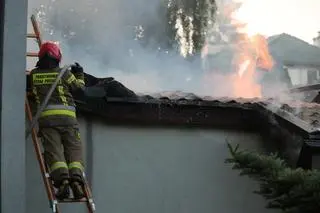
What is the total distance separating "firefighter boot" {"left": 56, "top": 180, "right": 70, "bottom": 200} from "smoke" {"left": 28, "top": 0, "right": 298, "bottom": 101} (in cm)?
868

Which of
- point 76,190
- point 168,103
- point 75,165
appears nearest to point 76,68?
point 75,165

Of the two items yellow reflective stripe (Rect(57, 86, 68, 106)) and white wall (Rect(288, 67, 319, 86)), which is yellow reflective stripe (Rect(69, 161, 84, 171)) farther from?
white wall (Rect(288, 67, 319, 86))

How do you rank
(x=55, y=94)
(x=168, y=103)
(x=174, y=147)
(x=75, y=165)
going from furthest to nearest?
(x=174, y=147), (x=168, y=103), (x=55, y=94), (x=75, y=165)

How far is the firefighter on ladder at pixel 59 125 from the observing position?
5176mm

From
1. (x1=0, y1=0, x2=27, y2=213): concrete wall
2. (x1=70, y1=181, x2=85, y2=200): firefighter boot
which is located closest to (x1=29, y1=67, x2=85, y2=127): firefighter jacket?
(x1=0, y1=0, x2=27, y2=213): concrete wall

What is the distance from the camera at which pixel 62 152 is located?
211 inches

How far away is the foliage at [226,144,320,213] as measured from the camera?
4.64 meters

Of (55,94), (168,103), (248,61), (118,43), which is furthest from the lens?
(118,43)

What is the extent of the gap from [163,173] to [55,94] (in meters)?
1.74

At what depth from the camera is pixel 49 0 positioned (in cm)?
1839

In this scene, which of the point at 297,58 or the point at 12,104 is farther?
the point at 297,58

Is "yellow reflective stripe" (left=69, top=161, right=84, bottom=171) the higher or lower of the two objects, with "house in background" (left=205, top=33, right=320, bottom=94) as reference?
lower

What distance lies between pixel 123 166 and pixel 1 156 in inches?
66.2

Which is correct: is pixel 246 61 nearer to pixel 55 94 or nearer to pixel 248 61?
pixel 248 61
